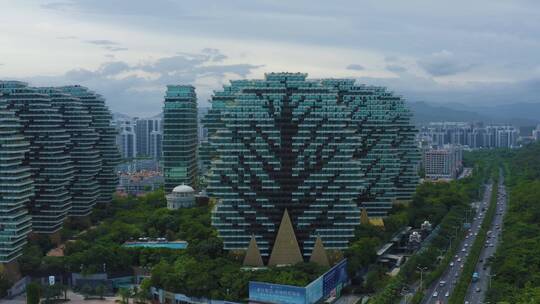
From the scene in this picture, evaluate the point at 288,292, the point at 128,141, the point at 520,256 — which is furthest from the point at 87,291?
the point at 128,141

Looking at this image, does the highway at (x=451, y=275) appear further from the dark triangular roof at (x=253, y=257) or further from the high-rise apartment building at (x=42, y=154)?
the high-rise apartment building at (x=42, y=154)

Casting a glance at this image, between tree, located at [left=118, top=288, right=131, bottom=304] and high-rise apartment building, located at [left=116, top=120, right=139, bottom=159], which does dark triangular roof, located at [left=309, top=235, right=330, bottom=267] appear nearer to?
tree, located at [left=118, top=288, right=131, bottom=304]

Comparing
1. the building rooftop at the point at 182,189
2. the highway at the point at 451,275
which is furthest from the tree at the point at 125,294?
the building rooftop at the point at 182,189

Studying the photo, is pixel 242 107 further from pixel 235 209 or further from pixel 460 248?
pixel 460 248

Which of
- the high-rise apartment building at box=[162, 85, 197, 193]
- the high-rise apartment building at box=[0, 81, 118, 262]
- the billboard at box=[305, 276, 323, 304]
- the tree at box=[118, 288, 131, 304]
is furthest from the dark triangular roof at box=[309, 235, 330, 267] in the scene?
the high-rise apartment building at box=[162, 85, 197, 193]

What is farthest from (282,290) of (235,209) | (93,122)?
(93,122)
